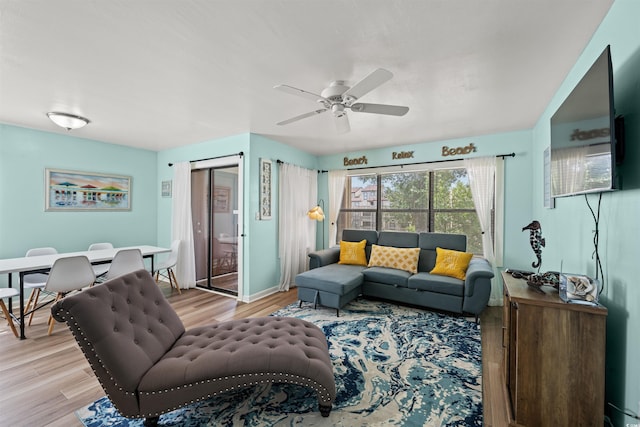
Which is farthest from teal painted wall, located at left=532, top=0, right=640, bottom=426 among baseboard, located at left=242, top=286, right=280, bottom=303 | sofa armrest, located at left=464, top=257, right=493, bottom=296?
baseboard, located at left=242, top=286, right=280, bottom=303

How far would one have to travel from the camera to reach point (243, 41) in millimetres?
1822

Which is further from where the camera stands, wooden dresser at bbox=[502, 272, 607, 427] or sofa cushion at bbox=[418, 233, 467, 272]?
sofa cushion at bbox=[418, 233, 467, 272]

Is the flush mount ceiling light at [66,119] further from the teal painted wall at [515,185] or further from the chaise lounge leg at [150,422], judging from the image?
the teal painted wall at [515,185]

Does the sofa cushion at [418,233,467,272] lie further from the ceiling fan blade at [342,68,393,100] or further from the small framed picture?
the small framed picture

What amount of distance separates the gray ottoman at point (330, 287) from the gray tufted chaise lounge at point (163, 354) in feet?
4.43

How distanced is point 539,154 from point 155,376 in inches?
168

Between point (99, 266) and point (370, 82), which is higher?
point (370, 82)

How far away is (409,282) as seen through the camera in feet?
11.6

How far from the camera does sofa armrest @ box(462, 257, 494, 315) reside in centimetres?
313

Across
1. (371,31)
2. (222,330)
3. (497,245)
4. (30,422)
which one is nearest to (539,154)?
(497,245)

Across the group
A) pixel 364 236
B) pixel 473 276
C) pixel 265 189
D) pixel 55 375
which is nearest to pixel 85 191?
pixel 265 189

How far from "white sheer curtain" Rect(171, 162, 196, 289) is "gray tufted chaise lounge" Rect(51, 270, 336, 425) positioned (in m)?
2.65

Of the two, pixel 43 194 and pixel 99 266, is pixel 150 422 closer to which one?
pixel 99 266

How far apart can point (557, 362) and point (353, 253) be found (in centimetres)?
301
